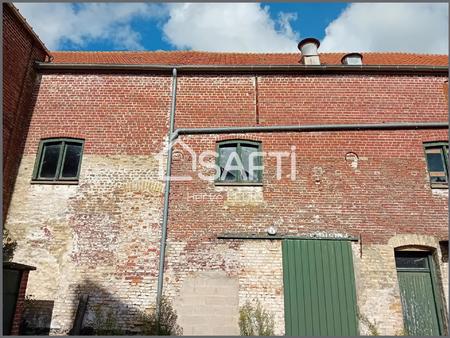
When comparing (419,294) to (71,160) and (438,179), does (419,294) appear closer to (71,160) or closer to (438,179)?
(438,179)

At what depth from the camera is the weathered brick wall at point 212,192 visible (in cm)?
905

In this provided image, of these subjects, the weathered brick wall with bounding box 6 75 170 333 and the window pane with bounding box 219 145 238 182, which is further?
the window pane with bounding box 219 145 238 182

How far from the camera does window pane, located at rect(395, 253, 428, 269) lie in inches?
367

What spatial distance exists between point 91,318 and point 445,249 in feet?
28.4

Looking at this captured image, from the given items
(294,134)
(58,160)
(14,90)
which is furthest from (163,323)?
(14,90)

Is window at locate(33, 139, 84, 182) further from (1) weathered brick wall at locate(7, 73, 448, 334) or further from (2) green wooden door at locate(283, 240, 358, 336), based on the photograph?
(2) green wooden door at locate(283, 240, 358, 336)

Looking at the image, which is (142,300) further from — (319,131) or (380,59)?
(380,59)

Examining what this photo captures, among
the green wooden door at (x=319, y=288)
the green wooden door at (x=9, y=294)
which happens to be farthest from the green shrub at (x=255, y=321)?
the green wooden door at (x=9, y=294)

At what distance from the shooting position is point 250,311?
8.67 meters

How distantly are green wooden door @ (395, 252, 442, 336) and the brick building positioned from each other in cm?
3

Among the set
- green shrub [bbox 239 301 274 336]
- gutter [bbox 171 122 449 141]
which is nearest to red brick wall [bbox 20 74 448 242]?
gutter [bbox 171 122 449 141]

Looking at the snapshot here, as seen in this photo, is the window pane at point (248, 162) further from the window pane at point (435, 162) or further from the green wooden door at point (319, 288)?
the window pane at point (435, 162)

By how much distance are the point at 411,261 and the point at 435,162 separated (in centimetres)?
275

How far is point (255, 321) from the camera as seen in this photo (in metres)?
8.61
